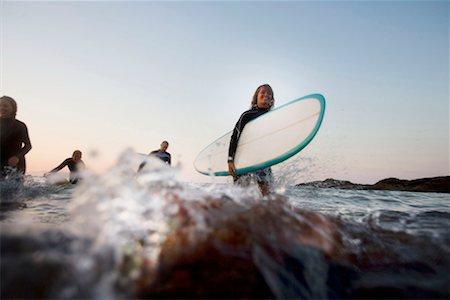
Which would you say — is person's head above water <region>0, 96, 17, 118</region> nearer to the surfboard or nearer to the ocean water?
the surfboard

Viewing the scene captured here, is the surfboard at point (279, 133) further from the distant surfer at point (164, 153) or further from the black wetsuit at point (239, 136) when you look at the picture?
the distant surfer at point (164, 153)

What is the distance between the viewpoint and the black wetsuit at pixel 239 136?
4938mm

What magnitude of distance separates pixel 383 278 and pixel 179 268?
1.53m

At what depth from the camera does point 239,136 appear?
538cm

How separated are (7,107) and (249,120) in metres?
4.69

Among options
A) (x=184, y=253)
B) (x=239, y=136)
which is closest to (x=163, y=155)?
(x=239, y=136)

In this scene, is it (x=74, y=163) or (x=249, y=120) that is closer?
(x=249, y=120)

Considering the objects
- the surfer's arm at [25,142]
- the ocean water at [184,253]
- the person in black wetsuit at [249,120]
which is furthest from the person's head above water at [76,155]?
the ocean water at [184,253]

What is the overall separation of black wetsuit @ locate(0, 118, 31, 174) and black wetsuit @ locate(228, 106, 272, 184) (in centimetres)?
414

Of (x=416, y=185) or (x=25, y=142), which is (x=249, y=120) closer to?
(x=25, y=142)

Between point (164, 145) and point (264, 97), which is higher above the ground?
point (264, 97)

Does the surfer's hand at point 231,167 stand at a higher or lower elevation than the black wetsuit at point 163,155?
lower

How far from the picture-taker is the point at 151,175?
2086 mm

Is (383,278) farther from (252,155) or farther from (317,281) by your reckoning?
(252,155)
